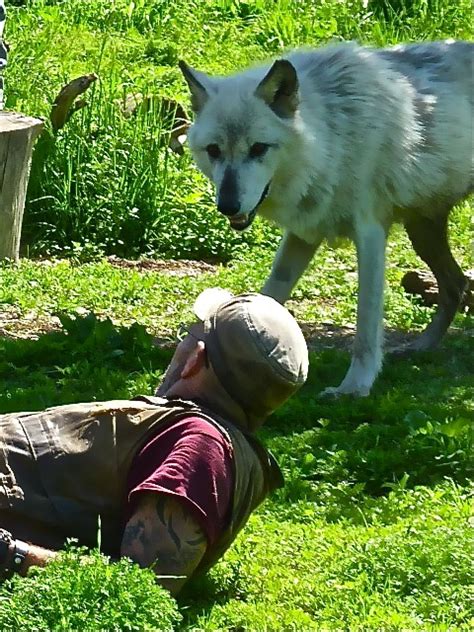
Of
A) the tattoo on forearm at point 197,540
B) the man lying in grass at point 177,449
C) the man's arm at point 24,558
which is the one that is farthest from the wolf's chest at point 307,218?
the man's arm at point 24,558

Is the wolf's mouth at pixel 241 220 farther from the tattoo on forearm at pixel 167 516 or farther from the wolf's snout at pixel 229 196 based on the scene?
the tattoo on forearm at pixel 167 516

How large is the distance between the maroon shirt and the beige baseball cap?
0.60 ft

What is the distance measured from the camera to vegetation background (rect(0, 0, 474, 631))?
3.84m

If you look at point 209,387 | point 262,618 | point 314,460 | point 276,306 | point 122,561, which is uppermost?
point 276,306

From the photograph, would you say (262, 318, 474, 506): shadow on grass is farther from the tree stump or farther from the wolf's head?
the tree stump

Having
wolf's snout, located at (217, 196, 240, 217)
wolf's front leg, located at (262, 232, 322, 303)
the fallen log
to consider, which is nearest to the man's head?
wolf's snout, located at (217, 196, 240, 217)

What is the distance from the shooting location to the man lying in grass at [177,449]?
11.8ft

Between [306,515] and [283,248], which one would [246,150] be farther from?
[306,515]

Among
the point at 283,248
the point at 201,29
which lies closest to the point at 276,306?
the point at 283,248

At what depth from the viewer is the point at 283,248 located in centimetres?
748

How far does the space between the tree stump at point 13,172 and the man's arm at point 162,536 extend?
596 centimetres

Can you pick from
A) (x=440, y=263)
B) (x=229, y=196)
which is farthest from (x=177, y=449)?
(x=440, y=263)

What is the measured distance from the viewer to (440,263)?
805 cm

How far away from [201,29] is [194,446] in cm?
1163
